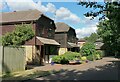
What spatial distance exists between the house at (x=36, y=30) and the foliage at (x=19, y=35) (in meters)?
1.14

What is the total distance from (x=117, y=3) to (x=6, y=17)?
32534 millimetres

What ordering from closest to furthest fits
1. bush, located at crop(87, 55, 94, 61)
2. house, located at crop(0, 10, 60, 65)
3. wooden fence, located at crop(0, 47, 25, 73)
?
1. wooden fence, located at crop(0, 47, 25, 73)
2. house, located at crop(0, 10, 60, 65)
3. bush, located at crop(87, 55, 94, 61)

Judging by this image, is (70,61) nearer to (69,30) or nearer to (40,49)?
(40,49)

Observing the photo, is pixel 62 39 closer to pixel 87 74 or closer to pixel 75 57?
pixel 75 57

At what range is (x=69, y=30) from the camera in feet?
172

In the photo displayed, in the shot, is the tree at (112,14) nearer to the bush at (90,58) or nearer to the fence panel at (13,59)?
the fence panel at (13,59)

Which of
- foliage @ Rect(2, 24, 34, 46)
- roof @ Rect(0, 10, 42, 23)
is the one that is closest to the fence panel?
foliage @ Rect(2, 24, 34, 46)

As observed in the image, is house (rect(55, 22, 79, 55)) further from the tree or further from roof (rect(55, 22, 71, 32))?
the tree

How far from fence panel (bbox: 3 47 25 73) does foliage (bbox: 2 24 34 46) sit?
8787mm

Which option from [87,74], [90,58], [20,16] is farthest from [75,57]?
[87,74]

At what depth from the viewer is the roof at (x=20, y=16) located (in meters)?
35.8

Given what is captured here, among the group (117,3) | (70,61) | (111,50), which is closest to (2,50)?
(111,50)

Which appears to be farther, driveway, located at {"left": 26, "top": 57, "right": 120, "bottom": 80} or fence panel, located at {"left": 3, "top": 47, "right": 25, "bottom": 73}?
fence panel, located at {"left": 3, "top": 47, "right": 25, "bottom": 73}

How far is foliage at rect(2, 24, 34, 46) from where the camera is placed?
104 feet
